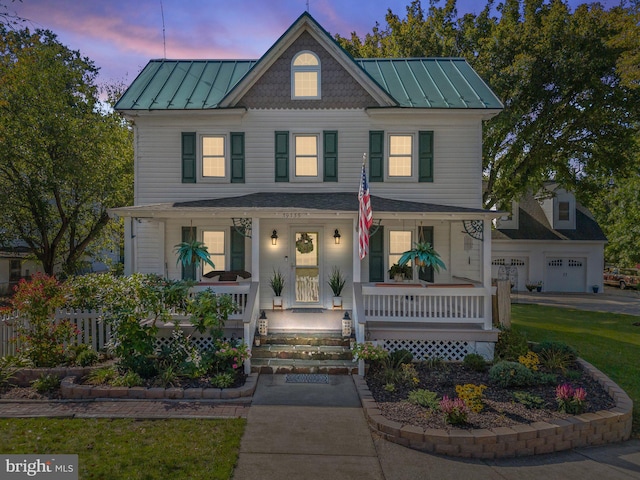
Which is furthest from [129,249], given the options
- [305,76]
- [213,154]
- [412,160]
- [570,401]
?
[570,401]

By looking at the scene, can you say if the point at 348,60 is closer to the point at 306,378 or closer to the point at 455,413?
the point at 306,378

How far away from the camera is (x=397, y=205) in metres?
10.4

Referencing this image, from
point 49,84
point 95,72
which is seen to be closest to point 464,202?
point 49,84

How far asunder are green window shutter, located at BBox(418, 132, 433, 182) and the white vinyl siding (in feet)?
0.67

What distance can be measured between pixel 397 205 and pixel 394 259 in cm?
188

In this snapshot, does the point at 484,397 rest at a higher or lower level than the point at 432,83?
lower

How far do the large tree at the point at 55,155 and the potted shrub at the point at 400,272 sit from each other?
39.7 ft

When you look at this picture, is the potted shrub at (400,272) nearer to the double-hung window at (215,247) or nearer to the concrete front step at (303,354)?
the concrete front step at (303,354)

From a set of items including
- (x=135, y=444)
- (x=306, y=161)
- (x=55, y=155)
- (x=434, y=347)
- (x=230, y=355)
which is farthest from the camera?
(x=55, y=155)

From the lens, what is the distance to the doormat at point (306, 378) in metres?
7.74

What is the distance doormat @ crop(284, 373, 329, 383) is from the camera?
774 centimetres

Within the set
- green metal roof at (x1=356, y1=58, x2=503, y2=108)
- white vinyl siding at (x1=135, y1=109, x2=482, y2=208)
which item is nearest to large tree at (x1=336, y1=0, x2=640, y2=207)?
green metal roof at (x1=356, y1=58, x2=503, y2=108)

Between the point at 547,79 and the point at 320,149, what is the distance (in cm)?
1190

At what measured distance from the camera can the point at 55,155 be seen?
14.5 metres
